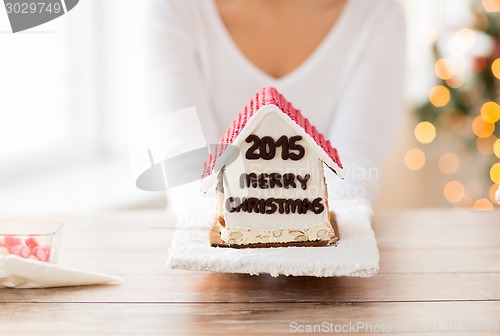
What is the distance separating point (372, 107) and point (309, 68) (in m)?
0.25

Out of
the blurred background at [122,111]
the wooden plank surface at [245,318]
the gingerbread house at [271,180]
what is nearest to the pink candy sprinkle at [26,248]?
the wooden plank surface at [245,318]

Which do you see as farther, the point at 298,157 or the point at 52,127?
the point at 52,127

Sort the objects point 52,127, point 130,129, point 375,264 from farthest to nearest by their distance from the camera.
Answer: point 130,129
point 52,127
point 375,264

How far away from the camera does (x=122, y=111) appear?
9.62ft

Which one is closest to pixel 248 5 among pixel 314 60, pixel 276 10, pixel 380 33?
pixel 276 10

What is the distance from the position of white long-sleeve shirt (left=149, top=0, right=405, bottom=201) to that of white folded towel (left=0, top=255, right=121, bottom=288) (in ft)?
2.26

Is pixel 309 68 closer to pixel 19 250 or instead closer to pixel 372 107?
pixel 372 107

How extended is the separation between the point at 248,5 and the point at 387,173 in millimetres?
1917

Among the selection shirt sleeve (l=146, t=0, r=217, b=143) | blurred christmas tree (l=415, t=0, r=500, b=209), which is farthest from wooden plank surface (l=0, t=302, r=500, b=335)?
blurred christmas tree (l=415, t=0, r=500, b=209)

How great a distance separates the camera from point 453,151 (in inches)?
137

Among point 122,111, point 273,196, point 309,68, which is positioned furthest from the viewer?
point 122,111

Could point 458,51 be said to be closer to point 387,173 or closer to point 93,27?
point 387,173

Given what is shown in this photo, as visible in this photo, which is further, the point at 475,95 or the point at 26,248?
the point at 475,95

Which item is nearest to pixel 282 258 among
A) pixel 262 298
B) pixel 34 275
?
pixel 262 298
